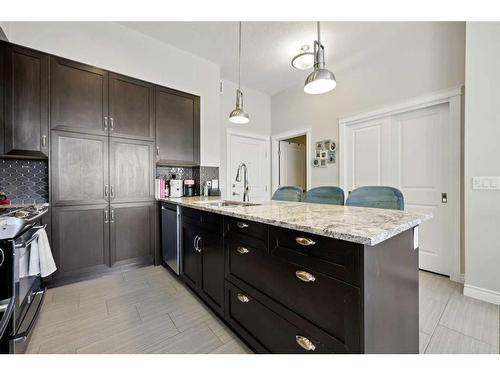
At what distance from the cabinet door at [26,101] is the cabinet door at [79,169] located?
0.13 meters

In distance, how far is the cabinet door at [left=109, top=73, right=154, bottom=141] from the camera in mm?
2527

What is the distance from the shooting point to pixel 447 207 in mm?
2447

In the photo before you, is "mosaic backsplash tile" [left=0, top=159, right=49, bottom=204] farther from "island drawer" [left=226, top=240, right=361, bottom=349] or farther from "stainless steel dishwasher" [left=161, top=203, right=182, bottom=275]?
"island drawer" [left=226, top=240, right=361, bottom=349]

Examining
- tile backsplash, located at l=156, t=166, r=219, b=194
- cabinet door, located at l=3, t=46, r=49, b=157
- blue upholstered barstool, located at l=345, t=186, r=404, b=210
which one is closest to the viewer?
blue upholstered barstool, located at l=345, t=186, r=404, b=210

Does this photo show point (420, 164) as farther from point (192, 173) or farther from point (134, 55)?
point (134, 55)

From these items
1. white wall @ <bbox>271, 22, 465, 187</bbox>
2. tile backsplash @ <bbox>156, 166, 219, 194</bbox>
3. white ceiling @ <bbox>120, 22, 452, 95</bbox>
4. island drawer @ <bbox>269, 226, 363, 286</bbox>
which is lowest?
island drawer @ <bbox>269, 226, 363, 286</bbox>

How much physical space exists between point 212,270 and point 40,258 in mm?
1306

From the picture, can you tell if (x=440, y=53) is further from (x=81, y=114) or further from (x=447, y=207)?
(x=81, y=114)

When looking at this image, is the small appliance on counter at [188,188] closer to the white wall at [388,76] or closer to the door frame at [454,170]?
the white wall at [388,76]

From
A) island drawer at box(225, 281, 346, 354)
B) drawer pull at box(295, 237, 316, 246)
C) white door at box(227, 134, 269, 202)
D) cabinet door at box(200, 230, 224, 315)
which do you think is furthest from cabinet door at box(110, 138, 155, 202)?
drawer pull at box(295, 237, 316, 246)

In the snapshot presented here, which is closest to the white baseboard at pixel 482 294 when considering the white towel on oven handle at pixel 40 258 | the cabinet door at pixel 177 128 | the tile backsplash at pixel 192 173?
the tile backsplash at pixel 192 173

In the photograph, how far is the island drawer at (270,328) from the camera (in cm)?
95

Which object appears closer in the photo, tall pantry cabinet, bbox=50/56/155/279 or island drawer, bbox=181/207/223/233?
island drawer, bbox=181/207/223/233
